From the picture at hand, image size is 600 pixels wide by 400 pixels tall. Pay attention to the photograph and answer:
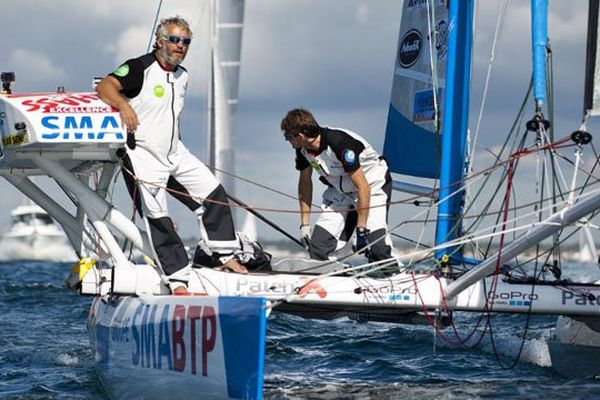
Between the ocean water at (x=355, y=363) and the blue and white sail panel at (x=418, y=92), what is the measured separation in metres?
1.39

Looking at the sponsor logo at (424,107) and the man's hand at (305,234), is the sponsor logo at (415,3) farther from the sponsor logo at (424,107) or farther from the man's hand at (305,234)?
the man's hand at (305,234)

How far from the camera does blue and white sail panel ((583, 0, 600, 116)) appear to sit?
19.7 feet

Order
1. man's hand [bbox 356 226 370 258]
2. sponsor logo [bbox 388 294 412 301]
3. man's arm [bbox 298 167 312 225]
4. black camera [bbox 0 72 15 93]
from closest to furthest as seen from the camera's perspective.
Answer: sponsor logo [bbox 388 294 412 301] < man's hand [bbox 356 226 370 258] < black camera [bbox 0 72 15 93] < man's arm [bbox 298 167 312 225]

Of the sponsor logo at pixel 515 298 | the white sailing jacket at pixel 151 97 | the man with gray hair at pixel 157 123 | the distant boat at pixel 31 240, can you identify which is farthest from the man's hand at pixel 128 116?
the distant boat at pixel 31 240

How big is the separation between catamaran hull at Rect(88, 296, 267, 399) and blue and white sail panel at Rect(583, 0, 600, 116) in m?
2.03

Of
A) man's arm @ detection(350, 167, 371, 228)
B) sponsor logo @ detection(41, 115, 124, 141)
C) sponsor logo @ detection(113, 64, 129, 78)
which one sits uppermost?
sponsor logo @ detection(113, 64, 129, 78)

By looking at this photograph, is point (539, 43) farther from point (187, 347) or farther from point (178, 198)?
point (187, 347)

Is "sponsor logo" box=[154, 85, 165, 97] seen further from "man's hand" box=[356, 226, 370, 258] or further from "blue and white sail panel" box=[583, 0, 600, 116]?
"blue and white sail panel" box=[583, 0, 600, 116]

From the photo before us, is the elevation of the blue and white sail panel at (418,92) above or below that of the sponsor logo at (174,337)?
above

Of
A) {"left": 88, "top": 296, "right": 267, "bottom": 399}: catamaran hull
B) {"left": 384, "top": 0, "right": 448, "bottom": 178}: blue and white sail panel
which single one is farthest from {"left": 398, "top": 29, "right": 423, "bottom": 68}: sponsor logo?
{"left": 88, "top": 296, "right": 267, "bottom": 399}: catamaran hull

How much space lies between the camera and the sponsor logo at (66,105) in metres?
6.72

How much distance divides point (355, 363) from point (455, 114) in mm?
1882

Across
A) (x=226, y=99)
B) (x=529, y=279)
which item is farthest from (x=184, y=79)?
(x=226, y=99)

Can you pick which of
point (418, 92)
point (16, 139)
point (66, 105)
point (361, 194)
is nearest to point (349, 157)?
point (361, 194)
